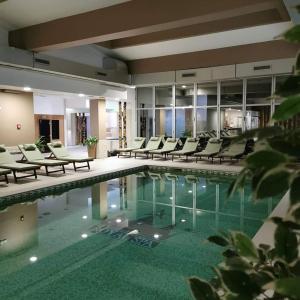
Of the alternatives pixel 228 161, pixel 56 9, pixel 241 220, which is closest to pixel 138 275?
pixel 241 220

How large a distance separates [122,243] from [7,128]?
8787 mm

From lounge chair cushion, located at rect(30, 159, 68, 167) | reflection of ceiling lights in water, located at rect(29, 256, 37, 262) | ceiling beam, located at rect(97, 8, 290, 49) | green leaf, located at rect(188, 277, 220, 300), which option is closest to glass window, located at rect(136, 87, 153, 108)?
ceiling beam, located at rect(97, 8, 290, 49)

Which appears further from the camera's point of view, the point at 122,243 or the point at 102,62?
the point at 102,62

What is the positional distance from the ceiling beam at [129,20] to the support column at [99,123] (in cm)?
493

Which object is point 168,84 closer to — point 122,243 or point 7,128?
point 7,128

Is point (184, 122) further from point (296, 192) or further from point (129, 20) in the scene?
point (296, 192)

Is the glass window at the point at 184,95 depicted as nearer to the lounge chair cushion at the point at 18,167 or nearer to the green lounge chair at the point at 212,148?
the green lounge chair at the point at 212,148

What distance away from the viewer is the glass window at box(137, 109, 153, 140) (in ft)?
47.3

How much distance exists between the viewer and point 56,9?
7.29m

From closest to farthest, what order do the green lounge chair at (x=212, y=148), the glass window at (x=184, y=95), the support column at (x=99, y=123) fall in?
the green lounge chair at (x=212, y=148)
the support column at (x=99, y=123)
the glass window at (x=184, y=95)

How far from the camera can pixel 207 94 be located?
13109mm

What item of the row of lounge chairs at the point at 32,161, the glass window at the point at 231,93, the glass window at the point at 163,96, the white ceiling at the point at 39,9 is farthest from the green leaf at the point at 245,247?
the glass window at the point at 163,96

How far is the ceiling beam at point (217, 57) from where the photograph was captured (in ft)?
34.5

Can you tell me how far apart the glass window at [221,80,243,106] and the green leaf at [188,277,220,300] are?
1218cm
